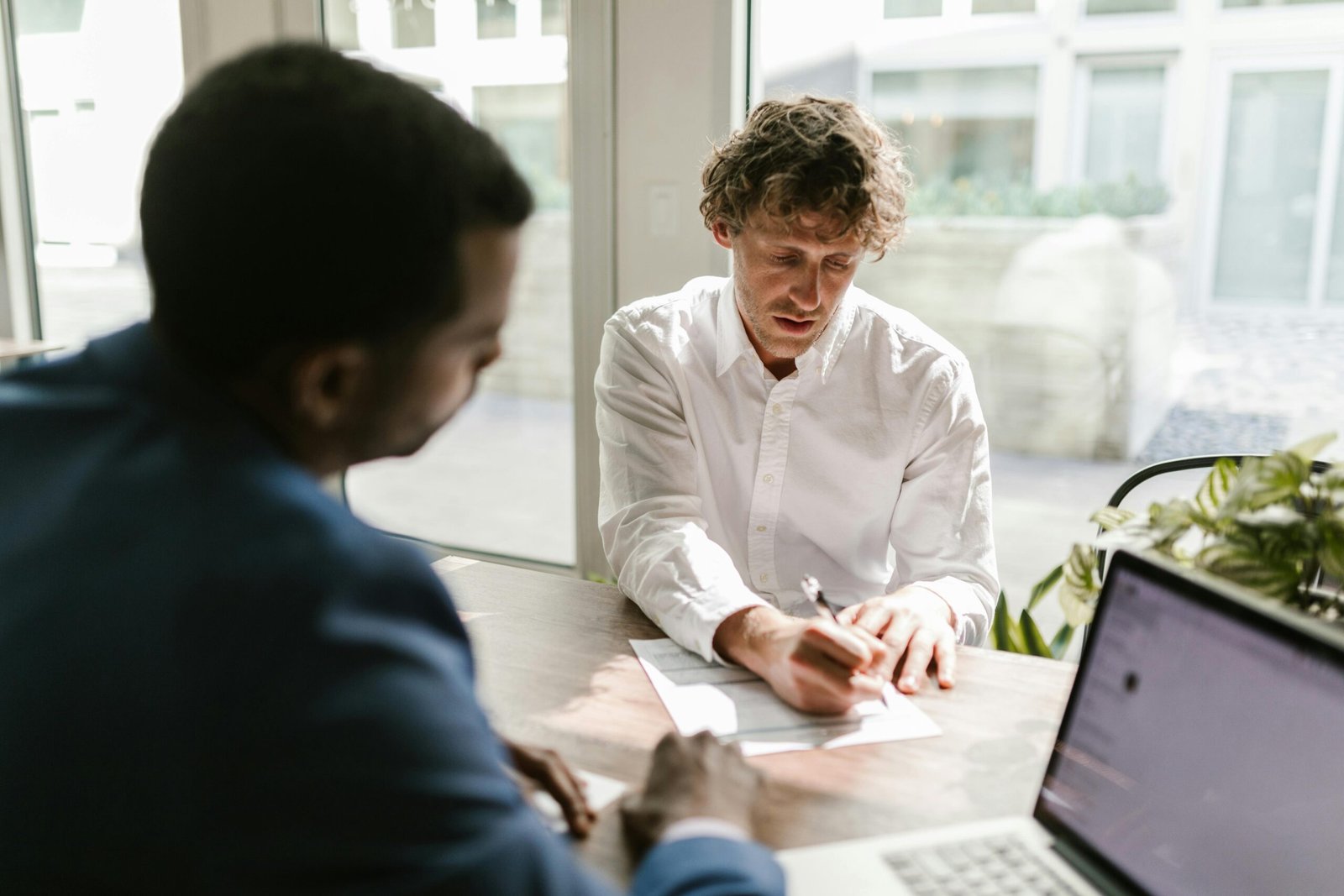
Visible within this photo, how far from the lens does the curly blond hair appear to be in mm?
1518

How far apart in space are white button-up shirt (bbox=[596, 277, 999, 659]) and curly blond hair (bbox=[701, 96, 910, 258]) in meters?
0.18

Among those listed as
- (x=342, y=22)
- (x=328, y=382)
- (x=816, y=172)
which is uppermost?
(x=342, y=22)

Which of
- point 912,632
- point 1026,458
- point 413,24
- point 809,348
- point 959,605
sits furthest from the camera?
point 413,24

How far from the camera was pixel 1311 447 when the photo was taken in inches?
31.1

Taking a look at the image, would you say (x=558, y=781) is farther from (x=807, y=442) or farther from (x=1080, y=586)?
(x=807, y=442)

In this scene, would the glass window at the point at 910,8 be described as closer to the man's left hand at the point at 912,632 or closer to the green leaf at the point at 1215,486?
the man's left hand at the point at 912,632

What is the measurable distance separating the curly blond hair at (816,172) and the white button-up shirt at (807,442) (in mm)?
175

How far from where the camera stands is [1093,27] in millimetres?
2217

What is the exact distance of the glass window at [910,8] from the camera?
2.35 metres

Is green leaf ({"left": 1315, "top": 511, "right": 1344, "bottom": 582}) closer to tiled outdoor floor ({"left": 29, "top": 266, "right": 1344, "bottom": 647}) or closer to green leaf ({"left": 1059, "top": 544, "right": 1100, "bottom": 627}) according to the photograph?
green leaf ({"left": 1059, "top": 544, "right": 1100, "bottom": 627})

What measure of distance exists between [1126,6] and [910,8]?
1.48 ft

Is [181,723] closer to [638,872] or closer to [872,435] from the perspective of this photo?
[638,872]

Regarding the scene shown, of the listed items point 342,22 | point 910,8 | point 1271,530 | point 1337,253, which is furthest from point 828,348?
point 342,22

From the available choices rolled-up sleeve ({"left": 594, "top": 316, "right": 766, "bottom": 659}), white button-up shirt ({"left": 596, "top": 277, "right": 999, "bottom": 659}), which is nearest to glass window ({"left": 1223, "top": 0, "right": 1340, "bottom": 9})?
white button-up shirt ({"left": 596, "top": 277, "right": 999, "bottom": 659})
